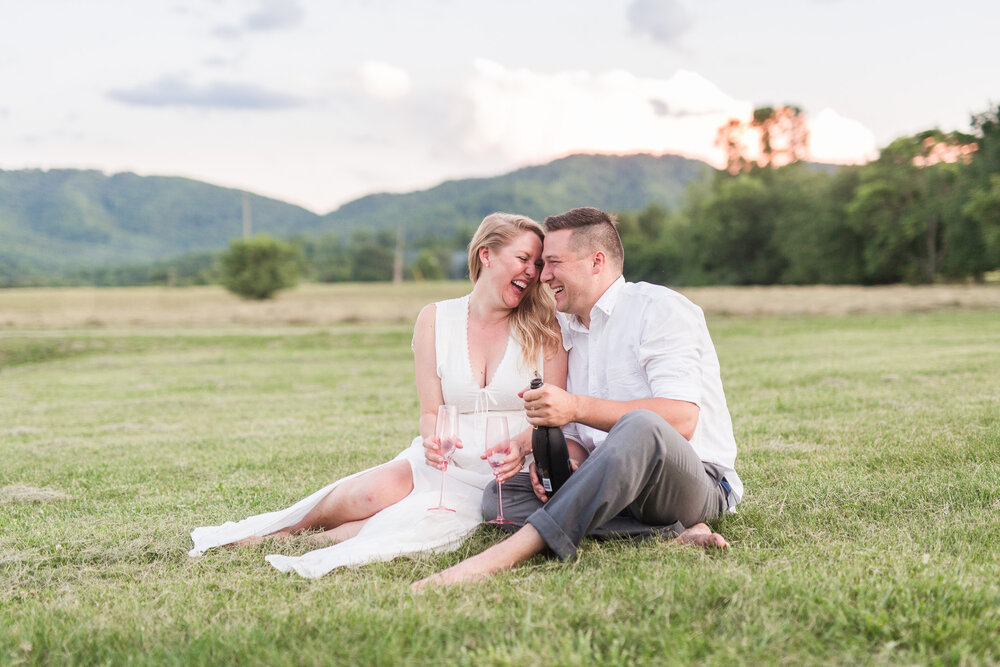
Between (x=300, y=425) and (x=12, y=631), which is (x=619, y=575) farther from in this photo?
(x=300, y=425)

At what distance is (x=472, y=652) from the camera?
2898 mm

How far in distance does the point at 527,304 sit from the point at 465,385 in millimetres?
673

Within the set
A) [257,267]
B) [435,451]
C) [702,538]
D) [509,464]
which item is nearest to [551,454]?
[509,464]

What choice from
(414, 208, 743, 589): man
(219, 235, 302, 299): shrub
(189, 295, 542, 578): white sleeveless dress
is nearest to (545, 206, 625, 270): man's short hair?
(414, 208, 743, 589): man

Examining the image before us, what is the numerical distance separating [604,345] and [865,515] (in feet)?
6.49

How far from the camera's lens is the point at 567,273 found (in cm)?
470

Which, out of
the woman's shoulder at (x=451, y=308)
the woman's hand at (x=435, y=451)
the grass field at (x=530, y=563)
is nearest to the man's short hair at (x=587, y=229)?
the woman's shoulder at (x=451, y=308)

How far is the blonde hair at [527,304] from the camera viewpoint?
16.3ft

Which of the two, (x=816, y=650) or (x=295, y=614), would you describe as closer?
(x=816, y=650)

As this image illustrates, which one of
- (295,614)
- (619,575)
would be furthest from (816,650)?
(295,614)

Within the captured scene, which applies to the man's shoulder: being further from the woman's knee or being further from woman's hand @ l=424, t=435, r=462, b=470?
the woman's knee

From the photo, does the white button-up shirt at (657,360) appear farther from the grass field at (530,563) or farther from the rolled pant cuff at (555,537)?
the rolled pant cuff at (555,537)

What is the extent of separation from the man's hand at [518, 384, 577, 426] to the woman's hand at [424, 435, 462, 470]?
50cm

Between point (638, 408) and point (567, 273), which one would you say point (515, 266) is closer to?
point (567, 273)
